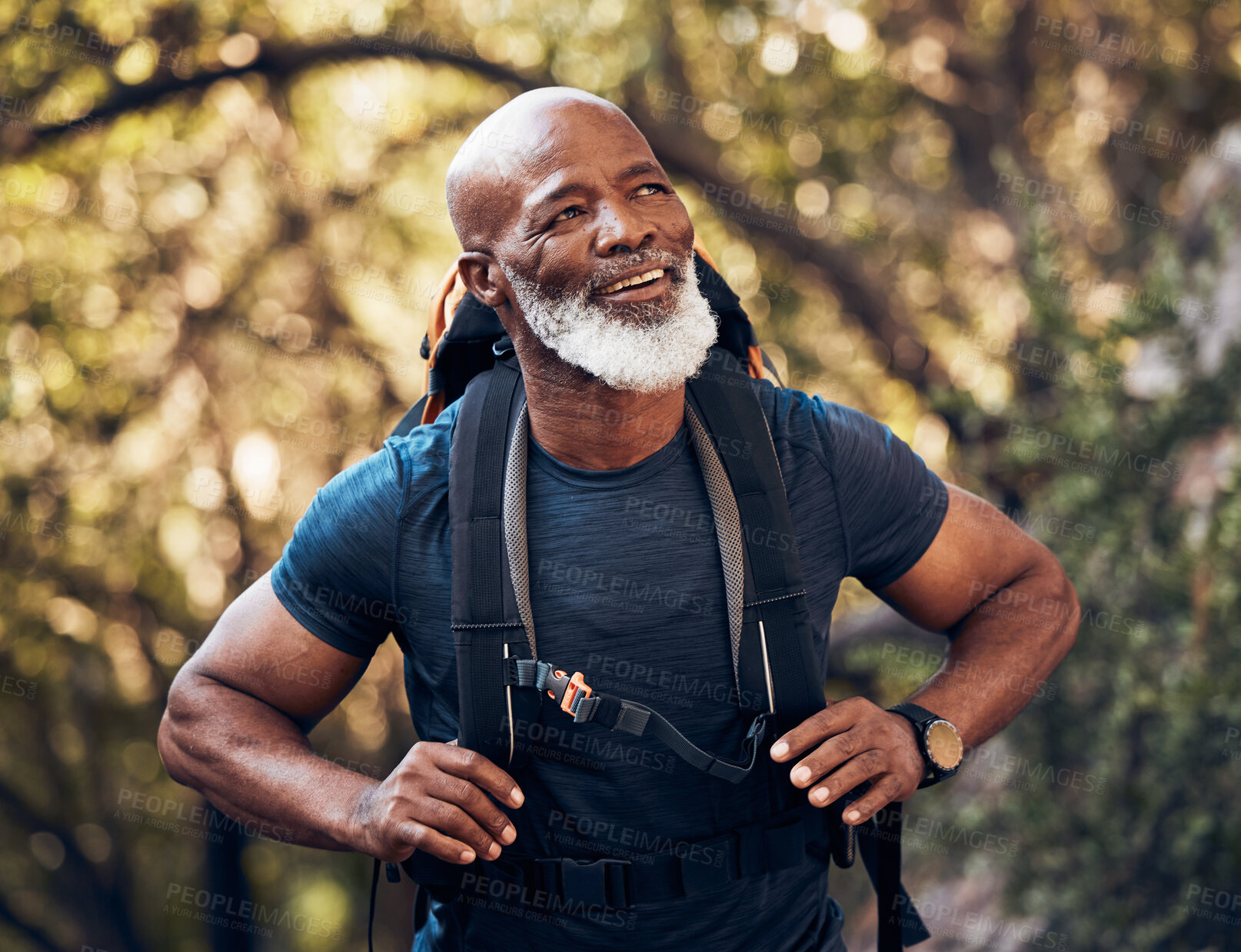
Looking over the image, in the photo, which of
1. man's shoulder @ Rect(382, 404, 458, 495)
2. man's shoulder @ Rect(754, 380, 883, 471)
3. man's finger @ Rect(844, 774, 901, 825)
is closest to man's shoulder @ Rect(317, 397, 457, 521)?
man's shoulder @ Rect(382, 404, 458, 495)

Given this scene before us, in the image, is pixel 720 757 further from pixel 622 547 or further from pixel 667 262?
pixel 667 262

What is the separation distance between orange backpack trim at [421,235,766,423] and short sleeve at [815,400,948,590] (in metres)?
0.22

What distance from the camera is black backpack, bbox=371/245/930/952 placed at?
5.53 ft

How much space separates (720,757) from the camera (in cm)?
178

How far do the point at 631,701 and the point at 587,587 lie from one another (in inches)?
8.2

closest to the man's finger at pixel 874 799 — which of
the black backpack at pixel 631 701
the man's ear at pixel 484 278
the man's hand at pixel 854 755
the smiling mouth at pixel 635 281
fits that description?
the man's hand at pixel 854 755

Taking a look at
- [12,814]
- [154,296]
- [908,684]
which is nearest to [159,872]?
[12,814]

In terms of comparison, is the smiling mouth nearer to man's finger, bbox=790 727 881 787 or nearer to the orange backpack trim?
the orange backpack trim

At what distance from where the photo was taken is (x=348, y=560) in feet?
5.92

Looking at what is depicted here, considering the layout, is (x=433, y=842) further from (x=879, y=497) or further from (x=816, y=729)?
(x=879, y=497)

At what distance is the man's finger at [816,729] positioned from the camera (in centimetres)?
164

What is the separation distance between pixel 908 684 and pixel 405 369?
3974mm

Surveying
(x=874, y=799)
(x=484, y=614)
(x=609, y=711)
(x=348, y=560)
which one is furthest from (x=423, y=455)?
(x=874, y=799)

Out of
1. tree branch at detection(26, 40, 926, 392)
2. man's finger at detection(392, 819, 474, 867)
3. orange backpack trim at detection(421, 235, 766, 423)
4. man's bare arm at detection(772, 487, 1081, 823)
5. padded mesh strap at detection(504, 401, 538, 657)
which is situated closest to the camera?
man's finger at detection(392, 819, 474, 867)
